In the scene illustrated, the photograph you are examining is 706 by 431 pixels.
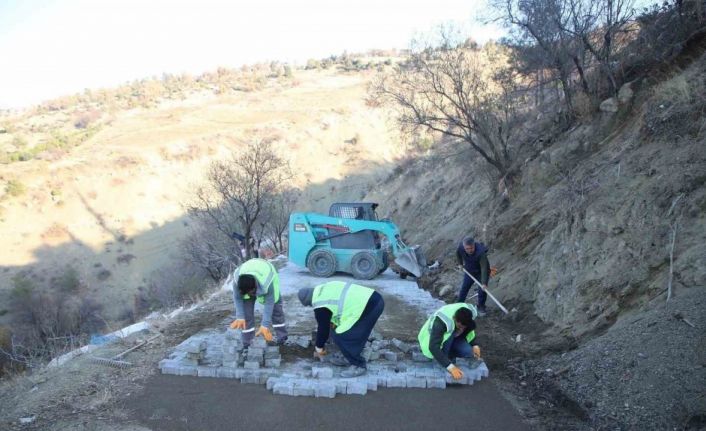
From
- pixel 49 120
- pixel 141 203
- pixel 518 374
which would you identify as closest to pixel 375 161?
pixel 141 203

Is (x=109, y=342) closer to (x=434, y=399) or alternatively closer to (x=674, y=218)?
(x=434, y=399)

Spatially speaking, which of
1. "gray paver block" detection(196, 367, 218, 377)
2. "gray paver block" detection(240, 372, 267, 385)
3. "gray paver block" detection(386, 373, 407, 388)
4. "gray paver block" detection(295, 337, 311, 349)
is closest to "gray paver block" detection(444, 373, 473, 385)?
"gray paver block" detection(386, 373, 407, 388)

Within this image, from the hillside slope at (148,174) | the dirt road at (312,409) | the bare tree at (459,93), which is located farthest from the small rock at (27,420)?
the hillside slope at (148,174)

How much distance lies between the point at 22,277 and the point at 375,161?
90.8ft

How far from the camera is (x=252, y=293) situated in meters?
6.79

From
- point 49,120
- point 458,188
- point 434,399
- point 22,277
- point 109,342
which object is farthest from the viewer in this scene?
point 49,120

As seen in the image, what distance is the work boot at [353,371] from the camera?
6.02 meters

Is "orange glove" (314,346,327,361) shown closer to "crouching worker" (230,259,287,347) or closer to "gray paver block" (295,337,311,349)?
"gray paver block" (295,337,311,349)

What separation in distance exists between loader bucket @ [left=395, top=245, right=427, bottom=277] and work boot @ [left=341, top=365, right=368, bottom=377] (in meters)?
7.92

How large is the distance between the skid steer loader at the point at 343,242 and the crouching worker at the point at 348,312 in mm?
8268

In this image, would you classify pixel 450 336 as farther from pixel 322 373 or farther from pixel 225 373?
pixel 225 373

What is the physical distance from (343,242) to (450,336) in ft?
29.3

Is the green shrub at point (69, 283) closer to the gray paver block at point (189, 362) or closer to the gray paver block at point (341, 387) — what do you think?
the gray paver block at point (189, 362)

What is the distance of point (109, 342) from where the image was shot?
7.74 metres
